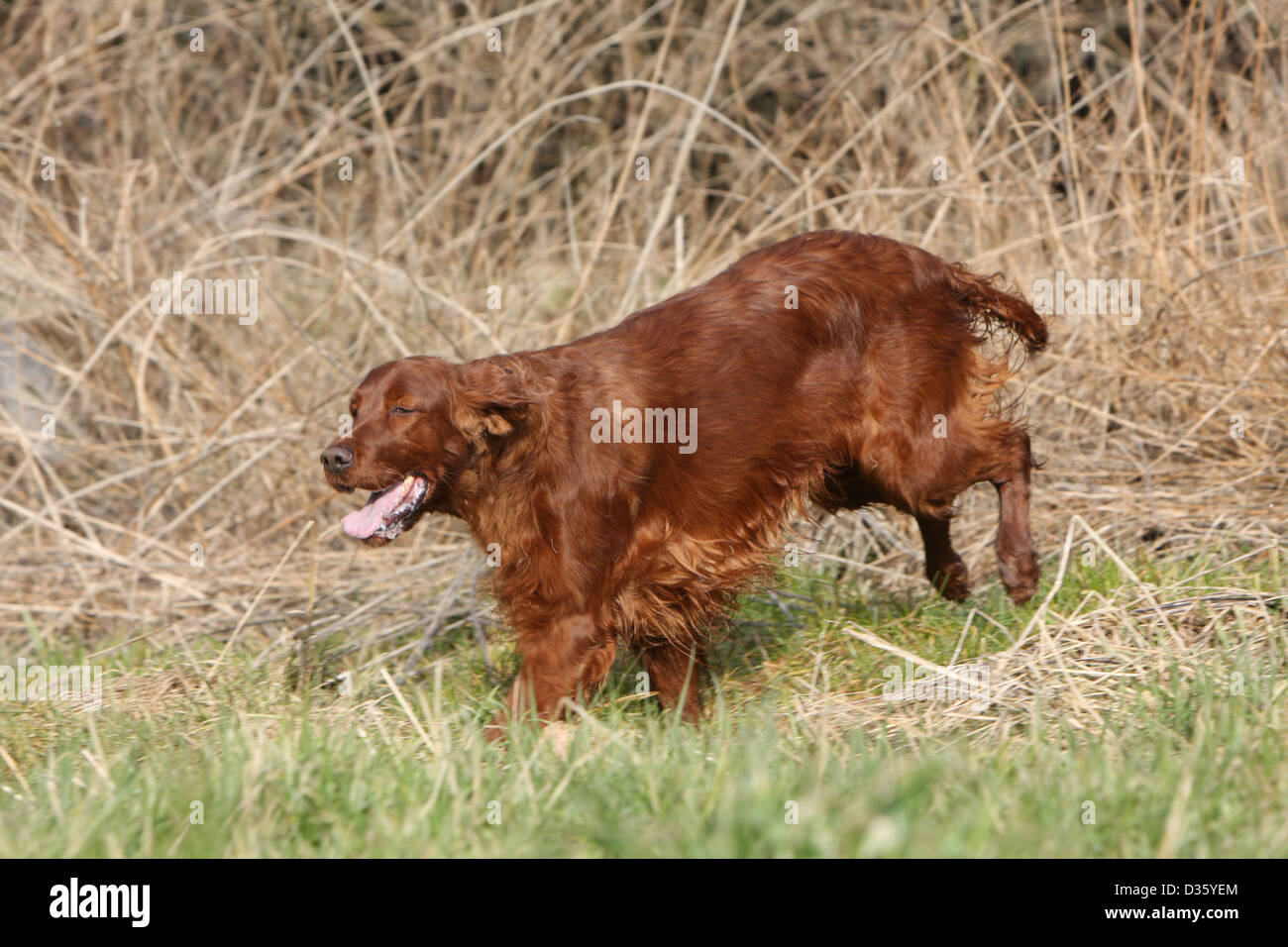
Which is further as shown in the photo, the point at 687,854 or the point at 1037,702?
the point at 1037,702

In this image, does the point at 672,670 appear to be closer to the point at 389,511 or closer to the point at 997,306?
the point at 389,511

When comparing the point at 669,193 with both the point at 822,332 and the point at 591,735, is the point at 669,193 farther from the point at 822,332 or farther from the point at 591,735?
the point at 591,735

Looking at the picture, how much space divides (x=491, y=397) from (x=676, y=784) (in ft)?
3.55

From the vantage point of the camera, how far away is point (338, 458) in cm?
307

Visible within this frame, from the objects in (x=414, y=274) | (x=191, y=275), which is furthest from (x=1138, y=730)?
(x=191, y=275)

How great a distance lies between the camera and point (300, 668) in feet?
13.3

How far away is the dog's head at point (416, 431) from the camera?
10.2 ft

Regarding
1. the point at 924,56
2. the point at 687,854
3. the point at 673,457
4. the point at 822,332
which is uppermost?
the point at 924,56

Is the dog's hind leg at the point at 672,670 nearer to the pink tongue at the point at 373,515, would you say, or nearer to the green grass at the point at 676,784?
the green grass at the point at 676,784

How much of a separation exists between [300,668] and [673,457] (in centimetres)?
140

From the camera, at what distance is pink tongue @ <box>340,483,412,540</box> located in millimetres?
3154

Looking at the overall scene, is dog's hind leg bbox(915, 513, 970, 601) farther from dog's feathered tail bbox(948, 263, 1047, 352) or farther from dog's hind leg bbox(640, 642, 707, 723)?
dog's hind leg bbox(640, 642, 707, 723)

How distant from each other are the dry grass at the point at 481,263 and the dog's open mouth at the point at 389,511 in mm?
1104

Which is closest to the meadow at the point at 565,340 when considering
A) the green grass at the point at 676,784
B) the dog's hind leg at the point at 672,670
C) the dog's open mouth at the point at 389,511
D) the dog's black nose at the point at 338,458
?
the green grass at the point at 676,784
